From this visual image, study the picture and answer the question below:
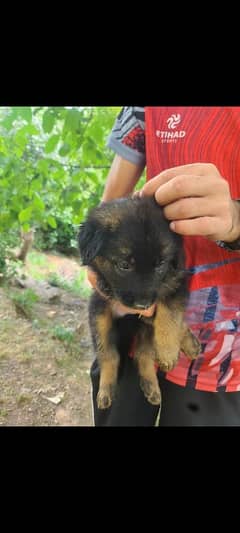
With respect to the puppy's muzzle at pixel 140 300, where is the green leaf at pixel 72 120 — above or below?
above

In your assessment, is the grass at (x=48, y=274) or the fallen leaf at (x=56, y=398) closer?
the fallen leaf at (x=56, y=398)

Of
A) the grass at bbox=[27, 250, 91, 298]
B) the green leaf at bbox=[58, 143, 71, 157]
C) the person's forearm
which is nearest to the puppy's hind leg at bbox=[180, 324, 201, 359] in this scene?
the person's forearm

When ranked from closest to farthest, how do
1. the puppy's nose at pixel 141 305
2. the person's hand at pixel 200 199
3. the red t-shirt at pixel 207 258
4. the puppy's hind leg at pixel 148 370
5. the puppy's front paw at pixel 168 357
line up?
the person's hand at pixel 200 199 → the puppy's nose at pixel 141 305 → the red t-shirt at pixel 207 258 → the puppy's front paw at pixel 168 357 → the puppy's hind leg at pixel 148 370

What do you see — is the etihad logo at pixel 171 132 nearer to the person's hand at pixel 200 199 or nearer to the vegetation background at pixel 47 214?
the person's hand at pixel 200 199

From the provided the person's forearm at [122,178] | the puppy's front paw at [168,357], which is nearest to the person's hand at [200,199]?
the puppy's front paw at [168,357]

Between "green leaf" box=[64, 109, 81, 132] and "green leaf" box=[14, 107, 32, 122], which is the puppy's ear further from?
"green leaf" box=[64, 109, 81, 132]
